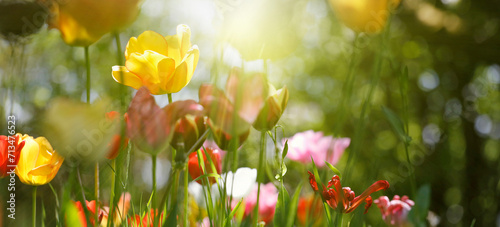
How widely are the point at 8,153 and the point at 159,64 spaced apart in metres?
0.25

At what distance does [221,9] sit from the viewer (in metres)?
0.55

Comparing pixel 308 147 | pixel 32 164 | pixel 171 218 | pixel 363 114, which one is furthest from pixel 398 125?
pixel 32 164

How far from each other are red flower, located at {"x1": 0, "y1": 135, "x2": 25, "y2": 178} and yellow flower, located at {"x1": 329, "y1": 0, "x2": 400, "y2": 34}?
49 cm

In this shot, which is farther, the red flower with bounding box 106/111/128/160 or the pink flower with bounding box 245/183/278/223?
the pink flower with bounding box 245/183/278/223

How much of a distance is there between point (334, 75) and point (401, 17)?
1.81m

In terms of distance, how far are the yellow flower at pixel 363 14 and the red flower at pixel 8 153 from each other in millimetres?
491

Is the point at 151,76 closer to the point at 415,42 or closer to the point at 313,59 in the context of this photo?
the point at 415,42

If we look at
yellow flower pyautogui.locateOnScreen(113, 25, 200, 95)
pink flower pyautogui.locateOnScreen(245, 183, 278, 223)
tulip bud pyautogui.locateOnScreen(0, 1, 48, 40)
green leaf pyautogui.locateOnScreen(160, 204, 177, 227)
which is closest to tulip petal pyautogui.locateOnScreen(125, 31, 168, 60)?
yellow flower pyautogui.locateOnScreen(113, 25, 200, 95)

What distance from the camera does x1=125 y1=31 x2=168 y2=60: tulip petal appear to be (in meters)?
0.58

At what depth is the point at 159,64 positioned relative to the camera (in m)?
0.54

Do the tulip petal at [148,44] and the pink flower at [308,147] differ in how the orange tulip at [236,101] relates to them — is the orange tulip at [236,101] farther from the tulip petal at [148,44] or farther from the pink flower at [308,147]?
the pink flower at [308,147]

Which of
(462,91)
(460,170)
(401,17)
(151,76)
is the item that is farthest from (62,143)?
(462,91)

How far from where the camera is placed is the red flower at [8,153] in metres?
0.58

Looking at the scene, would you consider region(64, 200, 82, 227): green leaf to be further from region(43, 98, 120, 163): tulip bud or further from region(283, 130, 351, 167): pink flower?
region(283, 130, 351, 167): pink flower
